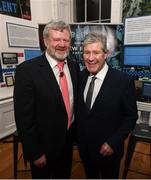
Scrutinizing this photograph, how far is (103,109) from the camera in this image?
4.25 feet

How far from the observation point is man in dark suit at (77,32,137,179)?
4.21ft

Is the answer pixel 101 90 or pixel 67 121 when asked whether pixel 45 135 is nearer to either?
pixel 67 121

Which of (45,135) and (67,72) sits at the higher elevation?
(67,72)

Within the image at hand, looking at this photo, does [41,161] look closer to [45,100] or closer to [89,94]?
[45,100]

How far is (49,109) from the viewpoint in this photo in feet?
4.20

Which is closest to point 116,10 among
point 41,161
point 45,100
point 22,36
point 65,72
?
point 22,36

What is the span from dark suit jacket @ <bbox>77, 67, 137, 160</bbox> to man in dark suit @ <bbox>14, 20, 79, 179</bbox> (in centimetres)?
17

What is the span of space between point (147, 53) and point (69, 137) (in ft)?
6.40

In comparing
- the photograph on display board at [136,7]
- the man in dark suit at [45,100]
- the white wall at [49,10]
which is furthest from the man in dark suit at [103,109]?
the white wall at [49,10]

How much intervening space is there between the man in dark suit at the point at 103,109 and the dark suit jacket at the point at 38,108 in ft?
0.62

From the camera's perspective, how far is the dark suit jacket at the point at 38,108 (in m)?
1.22

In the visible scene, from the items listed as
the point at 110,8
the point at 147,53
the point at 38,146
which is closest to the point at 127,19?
the point at 147,53

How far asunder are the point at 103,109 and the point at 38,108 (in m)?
0.45

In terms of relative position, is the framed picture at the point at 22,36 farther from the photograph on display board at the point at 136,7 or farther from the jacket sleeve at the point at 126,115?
the jacket sleeve at the point at 126,115
